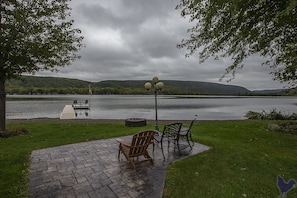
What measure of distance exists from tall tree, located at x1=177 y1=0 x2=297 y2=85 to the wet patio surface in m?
4.13

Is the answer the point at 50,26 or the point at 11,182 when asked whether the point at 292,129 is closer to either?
the point at 11,182

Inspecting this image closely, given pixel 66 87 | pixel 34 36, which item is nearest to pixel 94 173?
pixel 34 36

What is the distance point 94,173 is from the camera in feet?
14.3

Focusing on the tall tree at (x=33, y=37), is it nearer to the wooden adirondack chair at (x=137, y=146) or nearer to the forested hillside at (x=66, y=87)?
the wooden adirondack chair at (x=137, y=146)

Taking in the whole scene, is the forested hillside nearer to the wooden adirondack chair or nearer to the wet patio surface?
the wet patio surface

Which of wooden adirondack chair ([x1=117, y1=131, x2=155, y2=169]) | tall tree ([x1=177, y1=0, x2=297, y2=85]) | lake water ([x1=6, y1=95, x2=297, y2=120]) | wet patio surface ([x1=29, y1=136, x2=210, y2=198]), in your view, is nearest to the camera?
wet patio surface ([x1=29, y1=136, x2=210, y2=198])

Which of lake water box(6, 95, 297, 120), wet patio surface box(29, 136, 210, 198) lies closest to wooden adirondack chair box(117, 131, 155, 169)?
wet patio surface box(29, 136, 210, 198)

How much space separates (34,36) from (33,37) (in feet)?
0.25

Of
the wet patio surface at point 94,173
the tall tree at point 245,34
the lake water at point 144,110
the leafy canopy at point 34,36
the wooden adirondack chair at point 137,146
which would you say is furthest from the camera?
the lake water at point 144,110

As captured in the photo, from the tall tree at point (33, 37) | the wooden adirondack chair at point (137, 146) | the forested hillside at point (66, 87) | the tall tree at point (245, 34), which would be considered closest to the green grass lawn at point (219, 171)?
the wooden adirondack chair at point (137, 146)

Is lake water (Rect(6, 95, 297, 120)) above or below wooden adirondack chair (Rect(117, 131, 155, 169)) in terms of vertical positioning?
below

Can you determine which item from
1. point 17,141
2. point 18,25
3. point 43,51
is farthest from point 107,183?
point 18,25

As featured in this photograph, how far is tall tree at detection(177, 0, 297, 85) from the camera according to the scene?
18.2 feet

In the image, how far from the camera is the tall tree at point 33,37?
8.04 metres
